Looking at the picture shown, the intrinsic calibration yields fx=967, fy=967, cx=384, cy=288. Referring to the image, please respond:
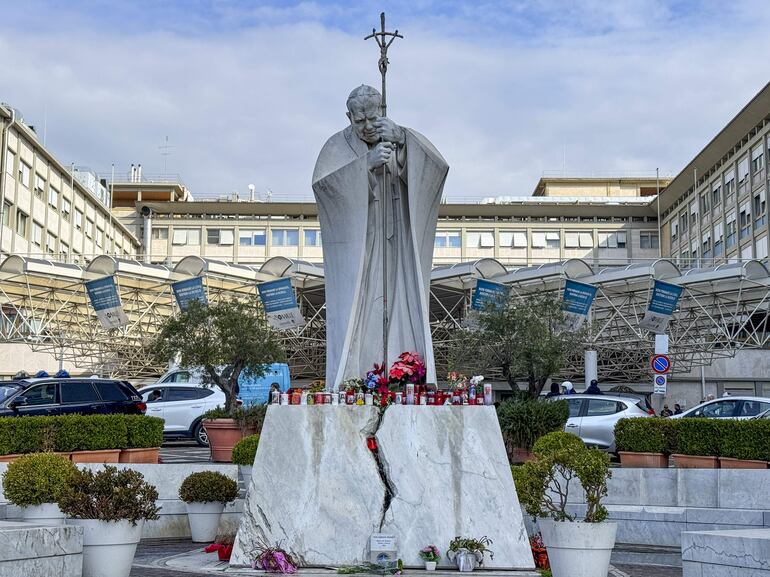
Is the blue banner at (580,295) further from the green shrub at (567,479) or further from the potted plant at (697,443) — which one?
the green shrub at (567,479)

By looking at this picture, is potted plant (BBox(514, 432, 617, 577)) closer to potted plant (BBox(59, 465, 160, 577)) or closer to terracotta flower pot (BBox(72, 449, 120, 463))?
potted plant (BBox(59, 465, 160, 577))

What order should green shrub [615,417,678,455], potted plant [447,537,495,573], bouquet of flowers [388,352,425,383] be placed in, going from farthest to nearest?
green shrub [615,417,678,455] < bouquet of flowers [388,352,425,383] < potted plant [447,537,495,573]

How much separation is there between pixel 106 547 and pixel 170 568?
0.94m

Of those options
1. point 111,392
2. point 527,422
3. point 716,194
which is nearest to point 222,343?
point 111,392

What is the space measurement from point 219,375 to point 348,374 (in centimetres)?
1299

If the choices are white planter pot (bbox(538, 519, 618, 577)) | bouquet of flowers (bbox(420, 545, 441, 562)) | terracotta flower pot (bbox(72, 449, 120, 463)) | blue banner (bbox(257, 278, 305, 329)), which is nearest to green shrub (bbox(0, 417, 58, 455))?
terracotta flower pot (bbox(72, 449, 120, 463))

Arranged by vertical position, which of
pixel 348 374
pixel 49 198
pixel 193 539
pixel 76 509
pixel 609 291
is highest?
pixel 49 198

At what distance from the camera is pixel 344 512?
9258mm

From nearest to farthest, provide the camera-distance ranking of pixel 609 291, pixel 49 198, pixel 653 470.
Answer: pixel 653 470, pixel 609 291, pixel 49 198

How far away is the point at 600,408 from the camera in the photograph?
20.2 m

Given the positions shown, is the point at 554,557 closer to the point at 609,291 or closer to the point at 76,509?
the point at 76,509

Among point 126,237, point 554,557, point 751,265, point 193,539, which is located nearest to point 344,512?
point 554,557

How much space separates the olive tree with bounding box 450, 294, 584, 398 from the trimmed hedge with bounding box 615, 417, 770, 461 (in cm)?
512

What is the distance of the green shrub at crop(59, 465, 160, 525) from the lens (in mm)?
8742
